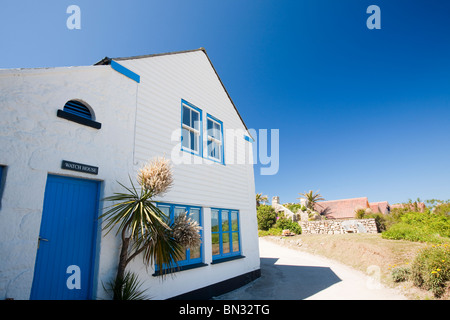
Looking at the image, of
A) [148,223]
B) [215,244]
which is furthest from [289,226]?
[148,223]

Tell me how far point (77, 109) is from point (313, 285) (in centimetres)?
888

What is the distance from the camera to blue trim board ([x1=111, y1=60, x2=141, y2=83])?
17.8 ft

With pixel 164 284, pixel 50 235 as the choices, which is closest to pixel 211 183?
pixel 164 284

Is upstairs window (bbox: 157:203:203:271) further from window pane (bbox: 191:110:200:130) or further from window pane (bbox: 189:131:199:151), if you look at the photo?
window pane (bbox: 191:110:200:130)

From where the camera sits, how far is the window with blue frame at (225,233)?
7496 millimetres

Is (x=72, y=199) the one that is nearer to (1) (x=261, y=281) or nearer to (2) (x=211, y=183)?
(2) (x=211, y=183)

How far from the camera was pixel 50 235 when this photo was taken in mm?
3781

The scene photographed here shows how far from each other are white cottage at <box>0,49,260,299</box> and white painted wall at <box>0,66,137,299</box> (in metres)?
0.01

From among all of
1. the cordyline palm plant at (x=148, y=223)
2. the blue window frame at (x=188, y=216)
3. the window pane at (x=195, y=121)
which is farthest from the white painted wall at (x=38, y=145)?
the window pane at (x=195, y=121)

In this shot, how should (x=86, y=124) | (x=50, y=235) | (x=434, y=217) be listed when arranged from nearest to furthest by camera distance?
(x=50, y=235)
(x=86, y=124)
(x=434, y=217)

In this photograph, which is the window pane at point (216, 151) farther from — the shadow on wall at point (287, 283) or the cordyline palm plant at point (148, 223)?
the shadow on wall at point (287, 283)

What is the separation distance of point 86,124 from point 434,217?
21.6 meters

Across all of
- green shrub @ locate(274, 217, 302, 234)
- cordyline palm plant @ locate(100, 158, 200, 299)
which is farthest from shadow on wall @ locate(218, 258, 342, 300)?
green shrub @ locate(274, 217, 302, 234)
